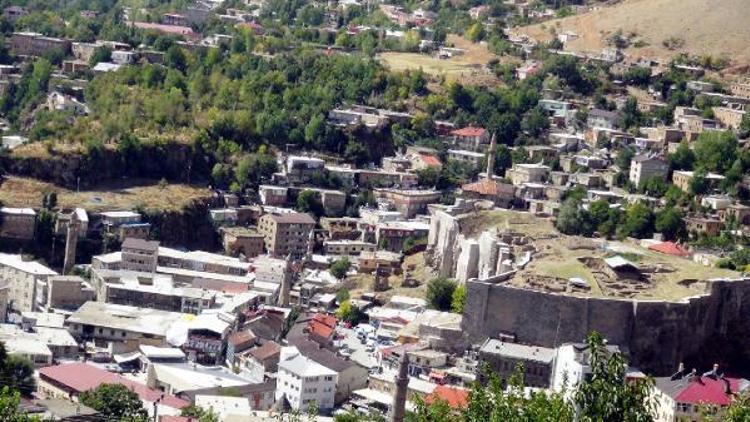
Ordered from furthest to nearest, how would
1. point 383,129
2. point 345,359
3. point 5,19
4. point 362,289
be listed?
point 5,19 < point 383,129 < point 362,289 < point 345,359

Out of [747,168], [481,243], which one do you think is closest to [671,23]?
[747,168]

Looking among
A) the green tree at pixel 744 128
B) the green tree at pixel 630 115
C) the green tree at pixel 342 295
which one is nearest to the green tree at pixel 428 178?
the green tree at pixel 630 115

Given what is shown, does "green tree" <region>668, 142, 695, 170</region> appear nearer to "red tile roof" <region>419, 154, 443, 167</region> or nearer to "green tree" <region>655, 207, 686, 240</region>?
"green tree" <region>655, 207, 686, 240</region>

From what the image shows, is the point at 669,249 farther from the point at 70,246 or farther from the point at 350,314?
the point at 70,246

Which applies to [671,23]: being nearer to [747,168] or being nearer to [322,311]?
[747,168]

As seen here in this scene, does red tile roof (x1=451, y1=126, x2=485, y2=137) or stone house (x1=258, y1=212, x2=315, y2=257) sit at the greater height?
red tile roof (x1=451, y1=126, x2=485, y2=137)

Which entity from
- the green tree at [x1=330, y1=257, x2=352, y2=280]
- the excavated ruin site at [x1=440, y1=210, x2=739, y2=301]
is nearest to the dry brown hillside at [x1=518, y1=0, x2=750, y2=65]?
the excavated ruin site at [x1=440, y1=210, x2=739, y2=301]
